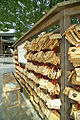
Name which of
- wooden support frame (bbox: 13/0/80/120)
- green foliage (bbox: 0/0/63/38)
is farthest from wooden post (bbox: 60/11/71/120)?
green foliage (bbox: 0/0/63/38)

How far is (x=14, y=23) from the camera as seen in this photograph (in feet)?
23.6

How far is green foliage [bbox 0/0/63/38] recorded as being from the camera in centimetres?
562

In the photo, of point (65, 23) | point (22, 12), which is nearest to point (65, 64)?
point (65, 23)

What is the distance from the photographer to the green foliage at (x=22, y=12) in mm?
5625

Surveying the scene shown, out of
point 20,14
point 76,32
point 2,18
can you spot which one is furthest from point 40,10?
point 76,32

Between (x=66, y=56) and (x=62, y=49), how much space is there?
0.16 meters

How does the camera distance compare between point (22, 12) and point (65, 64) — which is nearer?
point (65, 64)

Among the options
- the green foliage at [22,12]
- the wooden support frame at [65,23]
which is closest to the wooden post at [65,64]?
the wooden support frame at [65,23]

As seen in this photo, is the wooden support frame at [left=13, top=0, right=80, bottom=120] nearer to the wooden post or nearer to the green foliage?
the wooden post

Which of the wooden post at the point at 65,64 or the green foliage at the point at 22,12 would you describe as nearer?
the wooden post at the point at 65,64

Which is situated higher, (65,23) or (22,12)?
(22,12)

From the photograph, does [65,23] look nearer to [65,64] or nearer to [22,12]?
[65,64]

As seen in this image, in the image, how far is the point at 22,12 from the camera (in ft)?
20.7

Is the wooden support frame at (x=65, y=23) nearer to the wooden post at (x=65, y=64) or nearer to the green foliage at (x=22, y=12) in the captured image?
the wooden post at (x=65, y=64)
